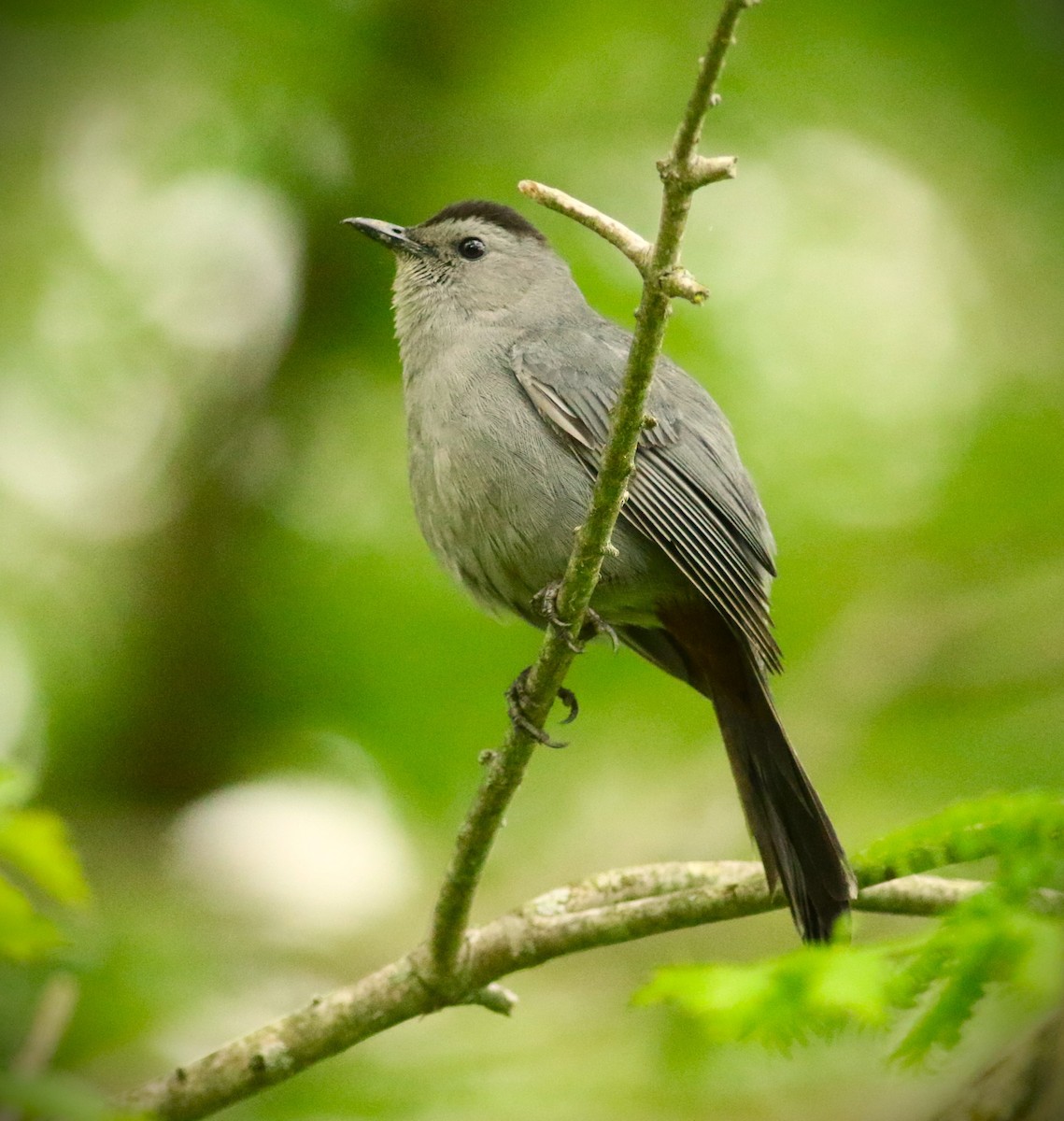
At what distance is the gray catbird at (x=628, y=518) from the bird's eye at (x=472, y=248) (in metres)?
0.39

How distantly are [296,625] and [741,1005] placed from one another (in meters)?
4.92

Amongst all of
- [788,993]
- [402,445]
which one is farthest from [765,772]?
[402,445]

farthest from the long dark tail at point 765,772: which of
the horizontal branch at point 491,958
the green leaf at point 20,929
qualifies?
the green leaf at point 20,929

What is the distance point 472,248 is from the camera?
4.95 metres

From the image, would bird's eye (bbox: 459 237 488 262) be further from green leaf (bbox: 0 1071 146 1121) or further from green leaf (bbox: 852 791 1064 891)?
green leaf (bbox: 0 1071 146 1121)

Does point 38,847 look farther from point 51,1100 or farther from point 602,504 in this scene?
point 602,504

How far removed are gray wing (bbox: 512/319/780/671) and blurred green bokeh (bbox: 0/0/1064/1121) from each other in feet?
5.80

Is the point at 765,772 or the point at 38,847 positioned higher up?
the point at 765,772

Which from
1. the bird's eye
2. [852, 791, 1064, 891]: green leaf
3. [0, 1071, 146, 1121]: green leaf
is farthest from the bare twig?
the bird's eye

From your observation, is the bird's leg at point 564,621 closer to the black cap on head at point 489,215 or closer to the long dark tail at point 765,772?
the long dark tail at point 765,772

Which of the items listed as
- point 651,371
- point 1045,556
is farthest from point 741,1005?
point 1045,556

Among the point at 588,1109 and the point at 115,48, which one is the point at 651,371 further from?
the point at 115,48

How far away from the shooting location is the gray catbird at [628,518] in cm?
399

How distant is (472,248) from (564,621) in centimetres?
208
